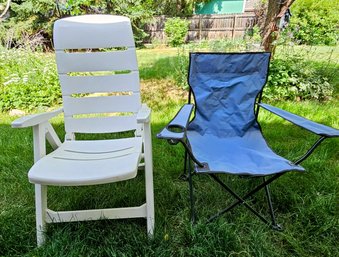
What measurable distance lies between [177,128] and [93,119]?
86 cm

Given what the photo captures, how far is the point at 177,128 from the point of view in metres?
1.43

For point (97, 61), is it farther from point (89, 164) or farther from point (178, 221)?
point (178, 221)

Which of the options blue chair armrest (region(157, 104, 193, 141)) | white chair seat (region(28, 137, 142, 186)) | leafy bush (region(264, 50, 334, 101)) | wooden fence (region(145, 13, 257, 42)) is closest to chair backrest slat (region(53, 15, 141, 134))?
white chair seat (region(28, 137, 142, 186))

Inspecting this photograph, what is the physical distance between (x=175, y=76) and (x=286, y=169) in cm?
332

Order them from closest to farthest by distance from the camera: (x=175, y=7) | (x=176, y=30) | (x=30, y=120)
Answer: (x=30, y=120) → (x=176, y=30) → (x=175, y=7)

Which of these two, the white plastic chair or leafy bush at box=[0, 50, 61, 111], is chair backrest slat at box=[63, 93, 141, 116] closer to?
the white plastic chair

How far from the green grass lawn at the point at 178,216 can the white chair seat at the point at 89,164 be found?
0.36m

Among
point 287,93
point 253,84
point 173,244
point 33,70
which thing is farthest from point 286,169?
point 33,70

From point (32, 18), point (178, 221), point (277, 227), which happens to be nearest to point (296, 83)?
point (277, 227)

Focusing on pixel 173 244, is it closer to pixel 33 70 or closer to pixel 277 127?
pixel 277 127

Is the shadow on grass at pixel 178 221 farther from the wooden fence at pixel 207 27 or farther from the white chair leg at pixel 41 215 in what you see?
the wooden fence at pixel 207 27

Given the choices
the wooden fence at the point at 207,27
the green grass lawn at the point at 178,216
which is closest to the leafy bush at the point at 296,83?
the green grass lawn at the point at 178,216

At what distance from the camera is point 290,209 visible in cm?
177

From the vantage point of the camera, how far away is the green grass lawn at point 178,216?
1.47m
